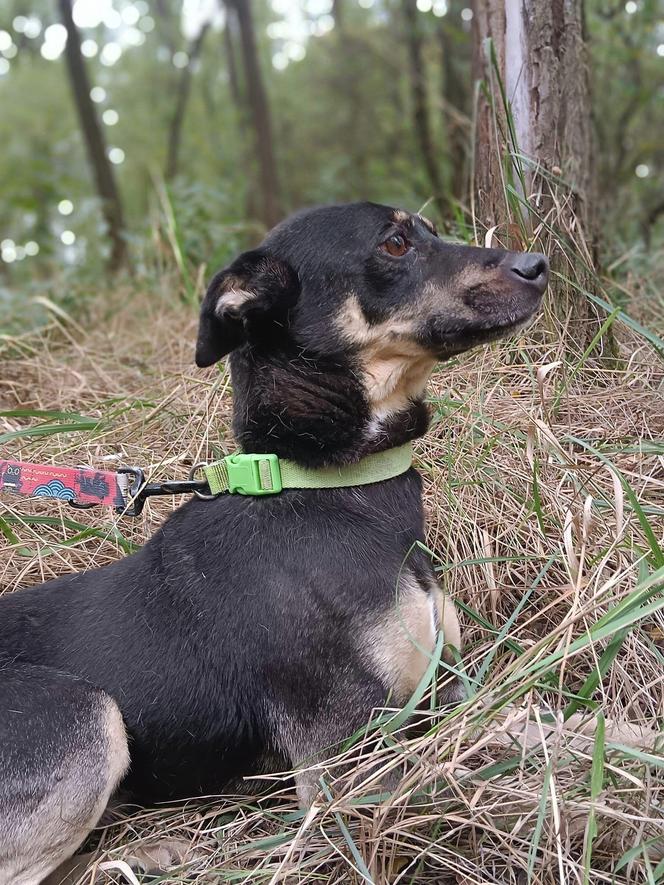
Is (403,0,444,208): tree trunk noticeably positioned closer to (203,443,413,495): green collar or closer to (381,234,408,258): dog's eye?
(381,234,408,258): dog's eye

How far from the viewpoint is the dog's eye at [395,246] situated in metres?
2.85

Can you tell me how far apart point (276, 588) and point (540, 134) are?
103 inches

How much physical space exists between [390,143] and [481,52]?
15710mm

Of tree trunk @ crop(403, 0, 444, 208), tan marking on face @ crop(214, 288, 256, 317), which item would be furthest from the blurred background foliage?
tan marking on face @ crop(214, 288, 256, 317)

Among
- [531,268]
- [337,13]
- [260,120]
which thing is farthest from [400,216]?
[337,13]

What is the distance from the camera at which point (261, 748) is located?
2.61 metres


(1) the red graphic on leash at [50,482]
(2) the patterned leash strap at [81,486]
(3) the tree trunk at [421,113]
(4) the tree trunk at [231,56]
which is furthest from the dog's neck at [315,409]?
(4) the tree trunk at [231,56]

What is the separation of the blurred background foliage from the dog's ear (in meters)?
1.88

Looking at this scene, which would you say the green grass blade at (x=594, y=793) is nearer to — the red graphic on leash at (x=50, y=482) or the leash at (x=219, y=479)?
the leash at (x=219, y=479)

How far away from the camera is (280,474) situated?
2711mm

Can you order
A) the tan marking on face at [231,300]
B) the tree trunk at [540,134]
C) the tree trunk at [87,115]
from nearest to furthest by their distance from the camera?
the tan marking on face at [231,300] → the tree trunk at [540,134] → the tree trunk at [87,115]

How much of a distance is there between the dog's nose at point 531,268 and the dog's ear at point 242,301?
73cm

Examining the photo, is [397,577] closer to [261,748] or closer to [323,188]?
[261,748]

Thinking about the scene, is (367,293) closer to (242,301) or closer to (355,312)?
(355,312)
